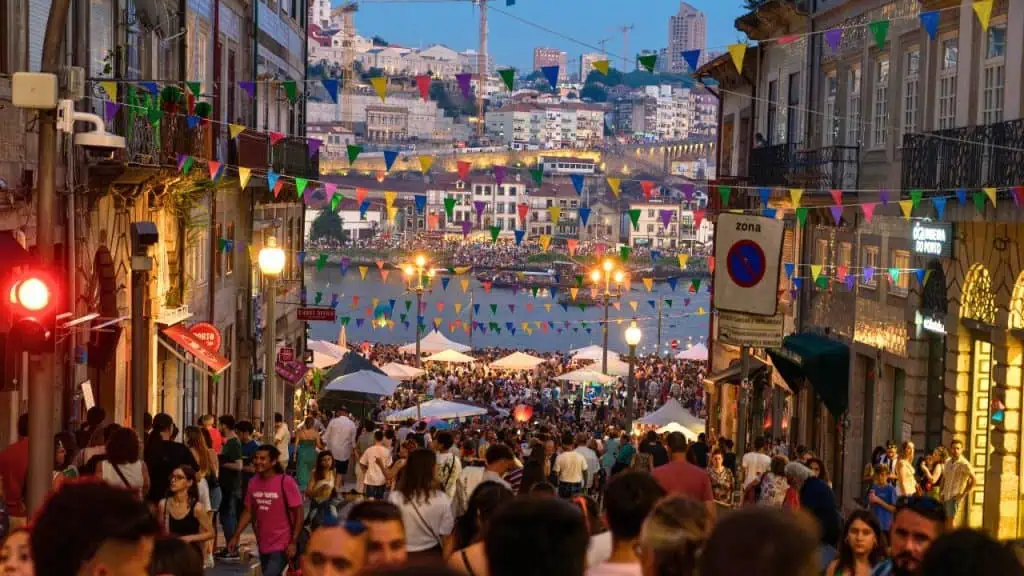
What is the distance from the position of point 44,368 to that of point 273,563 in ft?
7.41

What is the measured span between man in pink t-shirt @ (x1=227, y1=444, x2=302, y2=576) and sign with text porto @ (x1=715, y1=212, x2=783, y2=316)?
3373mm

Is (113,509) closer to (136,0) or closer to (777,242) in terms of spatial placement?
(777,242)

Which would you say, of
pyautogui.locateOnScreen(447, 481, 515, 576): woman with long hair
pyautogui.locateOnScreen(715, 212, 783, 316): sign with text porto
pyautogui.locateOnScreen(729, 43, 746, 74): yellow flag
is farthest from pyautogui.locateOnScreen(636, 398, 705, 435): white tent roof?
pyautogui.locateOnScreen(447, 481, 515, 576): woman with long hair

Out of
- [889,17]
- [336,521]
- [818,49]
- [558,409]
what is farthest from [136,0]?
[558,409]

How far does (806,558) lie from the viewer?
419 cm

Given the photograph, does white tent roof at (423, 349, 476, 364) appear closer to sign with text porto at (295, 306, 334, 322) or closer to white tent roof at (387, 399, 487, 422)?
white tent roof at (387, 399, 487, 422)

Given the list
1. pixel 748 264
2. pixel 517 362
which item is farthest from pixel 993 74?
pixel 517 362

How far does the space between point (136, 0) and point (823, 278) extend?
516 inches

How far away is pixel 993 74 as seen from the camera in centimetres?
2200

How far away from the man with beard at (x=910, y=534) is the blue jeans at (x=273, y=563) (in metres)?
6.06

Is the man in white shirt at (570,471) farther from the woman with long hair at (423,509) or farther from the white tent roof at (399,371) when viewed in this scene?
the white tent roof at (399,371)

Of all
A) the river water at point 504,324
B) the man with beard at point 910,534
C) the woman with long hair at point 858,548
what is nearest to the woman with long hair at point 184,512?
the woman with long hair at point 858,548

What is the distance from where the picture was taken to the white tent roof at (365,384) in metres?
35.7

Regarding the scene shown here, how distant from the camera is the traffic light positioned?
11.3 meters
